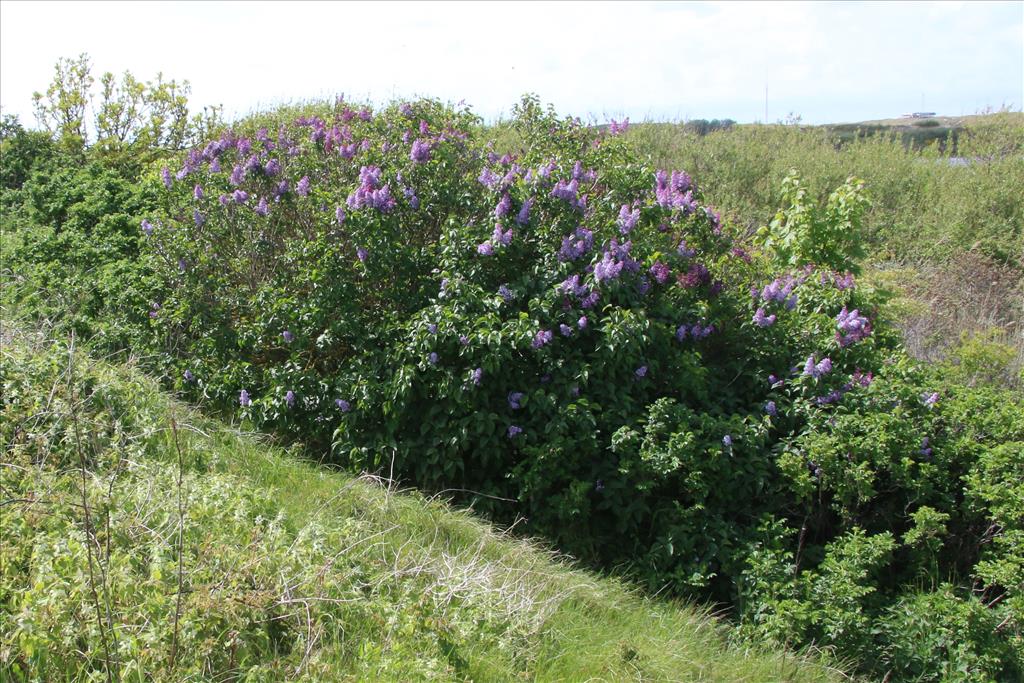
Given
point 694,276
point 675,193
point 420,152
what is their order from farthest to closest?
point 675,193
point 694,276
point 420,152

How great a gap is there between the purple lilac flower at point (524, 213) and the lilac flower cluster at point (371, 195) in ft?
2.61

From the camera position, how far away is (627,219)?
5426mm

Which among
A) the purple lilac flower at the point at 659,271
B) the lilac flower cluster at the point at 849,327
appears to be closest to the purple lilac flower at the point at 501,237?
the purple lilac flower at the point at 659,271

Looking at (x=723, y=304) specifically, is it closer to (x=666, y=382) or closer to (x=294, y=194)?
(x=666, y=382)

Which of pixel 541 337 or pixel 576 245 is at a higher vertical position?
pixel 576 245

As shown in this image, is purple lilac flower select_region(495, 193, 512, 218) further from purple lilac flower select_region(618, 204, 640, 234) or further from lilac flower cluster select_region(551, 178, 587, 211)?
purple lilac flower select_region(618, 204, 640, 234)

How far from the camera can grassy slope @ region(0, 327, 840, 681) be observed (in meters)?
3.09

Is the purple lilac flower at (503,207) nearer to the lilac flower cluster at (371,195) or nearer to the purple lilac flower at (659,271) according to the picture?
the lilac flower cluster at (371,195)

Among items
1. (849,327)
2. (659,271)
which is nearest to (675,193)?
(659,271)

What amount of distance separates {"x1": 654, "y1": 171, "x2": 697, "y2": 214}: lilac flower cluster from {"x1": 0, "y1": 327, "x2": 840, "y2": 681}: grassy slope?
2.47 m

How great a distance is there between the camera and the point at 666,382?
5.50m

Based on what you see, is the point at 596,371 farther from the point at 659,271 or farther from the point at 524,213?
the point at 524,213

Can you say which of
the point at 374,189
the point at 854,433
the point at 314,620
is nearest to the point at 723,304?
the point at 854,433

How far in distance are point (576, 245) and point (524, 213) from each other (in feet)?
1.21
